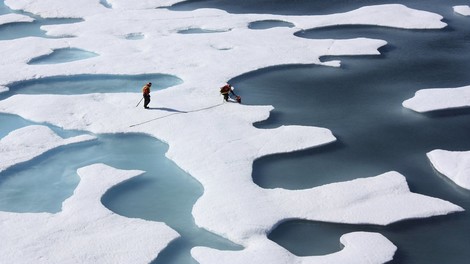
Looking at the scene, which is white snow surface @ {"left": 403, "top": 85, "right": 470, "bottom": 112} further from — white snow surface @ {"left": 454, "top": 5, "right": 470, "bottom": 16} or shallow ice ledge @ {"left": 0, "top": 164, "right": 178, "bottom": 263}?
white snow surface @ {"left": 454, "top": 5, "right": 470, "bottom": 16}

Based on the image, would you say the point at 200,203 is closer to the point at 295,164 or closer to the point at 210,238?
the point at 210,238

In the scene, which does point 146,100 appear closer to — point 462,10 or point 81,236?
Answer: point 81,236

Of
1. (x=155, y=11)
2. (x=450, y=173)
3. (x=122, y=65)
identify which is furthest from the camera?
(x=155, y=11)

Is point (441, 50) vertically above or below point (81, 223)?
above

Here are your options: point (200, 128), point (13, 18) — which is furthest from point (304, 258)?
point (13, 18)

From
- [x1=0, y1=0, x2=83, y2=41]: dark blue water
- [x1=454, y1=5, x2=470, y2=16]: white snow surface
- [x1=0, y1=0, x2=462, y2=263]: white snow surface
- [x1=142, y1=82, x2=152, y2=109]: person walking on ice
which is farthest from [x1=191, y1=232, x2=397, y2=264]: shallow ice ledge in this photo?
[x1=454, y1=5, x2=470, y2=16]: white snow surface

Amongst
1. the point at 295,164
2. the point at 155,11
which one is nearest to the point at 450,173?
the point at 295,164

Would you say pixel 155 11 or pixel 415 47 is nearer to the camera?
pixel 415 47
